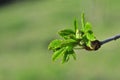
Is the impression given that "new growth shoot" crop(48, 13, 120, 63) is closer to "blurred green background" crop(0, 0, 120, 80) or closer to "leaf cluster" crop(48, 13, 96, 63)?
"leaf cluster" crop(48, 13, 96, 63)

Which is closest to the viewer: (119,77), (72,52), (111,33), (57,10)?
(72,52)

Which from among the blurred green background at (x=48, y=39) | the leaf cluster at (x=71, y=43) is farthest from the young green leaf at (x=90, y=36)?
the blurred green background at (x=48, y=39)

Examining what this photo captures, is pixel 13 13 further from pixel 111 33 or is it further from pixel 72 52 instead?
pixel 72 52

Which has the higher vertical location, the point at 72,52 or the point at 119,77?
the point at 72,52

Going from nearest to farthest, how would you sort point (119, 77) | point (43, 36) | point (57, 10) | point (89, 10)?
point (119, 77), point (43, 36), point (89, 10), point (57, 10)

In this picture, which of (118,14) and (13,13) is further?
(13,13)

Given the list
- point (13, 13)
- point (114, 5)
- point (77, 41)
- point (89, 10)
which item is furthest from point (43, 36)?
point (77, 41)

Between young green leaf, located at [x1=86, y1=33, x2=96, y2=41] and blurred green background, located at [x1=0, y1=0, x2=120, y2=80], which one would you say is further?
blurred green background, located at [x1=0, y1=0, x2=120, y2=80]

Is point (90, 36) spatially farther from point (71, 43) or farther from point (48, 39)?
point (48, 39)

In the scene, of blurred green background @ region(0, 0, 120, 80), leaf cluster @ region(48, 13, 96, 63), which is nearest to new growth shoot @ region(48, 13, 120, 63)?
leaf cluster @ region(48, 13, 96, 63)
